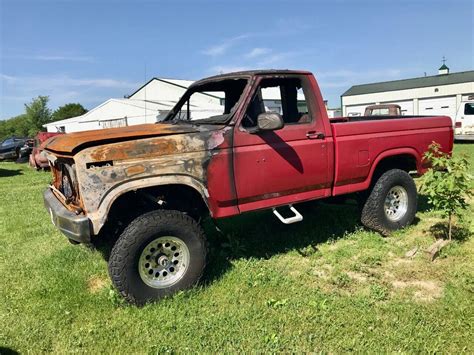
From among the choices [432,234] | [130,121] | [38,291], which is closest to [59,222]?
[38,291]

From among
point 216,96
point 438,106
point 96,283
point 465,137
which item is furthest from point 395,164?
point 438,106

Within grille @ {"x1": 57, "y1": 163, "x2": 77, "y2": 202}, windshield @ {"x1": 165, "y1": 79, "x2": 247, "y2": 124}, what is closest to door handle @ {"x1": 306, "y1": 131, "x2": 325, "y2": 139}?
windshield @ {"x1": 165, "y1": 79, "x2": 247, "y2": 124}

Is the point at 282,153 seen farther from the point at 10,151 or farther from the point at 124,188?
the point at 10,151

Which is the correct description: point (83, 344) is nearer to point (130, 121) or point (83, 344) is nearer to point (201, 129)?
point (201, 129)

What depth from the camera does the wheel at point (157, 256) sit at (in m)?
3.84

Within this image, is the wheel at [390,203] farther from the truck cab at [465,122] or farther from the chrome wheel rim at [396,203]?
the truck cab at [465,122]

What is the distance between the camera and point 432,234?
5.67 metres

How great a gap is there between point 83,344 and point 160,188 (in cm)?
153

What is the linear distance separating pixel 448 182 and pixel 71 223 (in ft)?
13.5

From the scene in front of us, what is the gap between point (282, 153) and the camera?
4562 millimetres

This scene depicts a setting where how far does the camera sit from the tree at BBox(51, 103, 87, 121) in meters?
68.5

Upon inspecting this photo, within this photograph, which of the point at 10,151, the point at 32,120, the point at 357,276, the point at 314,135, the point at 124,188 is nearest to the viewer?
Answer: the point at 124,188

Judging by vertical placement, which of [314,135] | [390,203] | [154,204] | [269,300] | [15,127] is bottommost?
[269,300]

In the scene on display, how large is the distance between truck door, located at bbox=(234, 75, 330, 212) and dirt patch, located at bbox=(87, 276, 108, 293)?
1.64m
